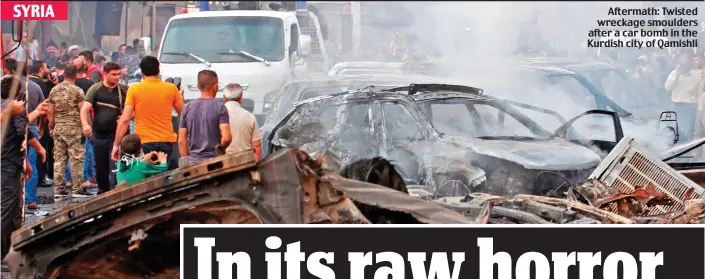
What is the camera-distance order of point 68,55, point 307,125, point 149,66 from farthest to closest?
1. point 68,55
2. point 307,125
3. point 149,66

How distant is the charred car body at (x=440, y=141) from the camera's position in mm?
8914

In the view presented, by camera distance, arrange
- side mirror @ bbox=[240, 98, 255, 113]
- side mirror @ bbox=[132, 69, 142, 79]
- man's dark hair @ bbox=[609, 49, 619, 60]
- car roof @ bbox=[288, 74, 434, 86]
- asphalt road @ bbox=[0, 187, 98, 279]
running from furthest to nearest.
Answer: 1. man's dark hair @ bbox=[609, 49, 619, 60]
2. side mirror @ bbox=[132, 69, 142, 79]
3. side mirror @ bbox=[240, 98, 255, 113]
4. car roof @ bbox=[288, 74, 434, 86]
5. asphalt road @ bbox=[0, 187, 98, 279]

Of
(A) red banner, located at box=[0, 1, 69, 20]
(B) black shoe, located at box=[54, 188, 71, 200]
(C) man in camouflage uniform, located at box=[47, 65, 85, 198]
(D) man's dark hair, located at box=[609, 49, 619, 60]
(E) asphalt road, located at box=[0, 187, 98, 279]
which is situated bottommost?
(E) asphalt road, located at box=[0, 187, 98, 279]

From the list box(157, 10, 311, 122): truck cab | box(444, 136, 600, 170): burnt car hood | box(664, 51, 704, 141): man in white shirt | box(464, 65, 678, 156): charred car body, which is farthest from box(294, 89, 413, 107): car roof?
box(157, 10, 311, 122): truck cab

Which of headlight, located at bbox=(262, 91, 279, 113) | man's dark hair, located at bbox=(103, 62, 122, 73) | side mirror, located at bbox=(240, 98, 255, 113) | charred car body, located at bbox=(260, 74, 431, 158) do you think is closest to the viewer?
man's dark hair, located at bbox=(103, 62, 122, 73)

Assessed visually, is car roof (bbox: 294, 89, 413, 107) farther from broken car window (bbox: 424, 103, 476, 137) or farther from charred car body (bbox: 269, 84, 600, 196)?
broken car window (bbox: 424, 103, 476, 137)

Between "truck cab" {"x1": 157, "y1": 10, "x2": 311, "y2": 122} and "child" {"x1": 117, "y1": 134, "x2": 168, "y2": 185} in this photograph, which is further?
"truck cab" {"x1": 157, "y1": 10, "x2": 311, "y2": 122}

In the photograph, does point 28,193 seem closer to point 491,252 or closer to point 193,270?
point 193,270

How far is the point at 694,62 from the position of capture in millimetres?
12742

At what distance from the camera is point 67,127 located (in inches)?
461

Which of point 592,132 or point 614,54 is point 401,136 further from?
point 614,54

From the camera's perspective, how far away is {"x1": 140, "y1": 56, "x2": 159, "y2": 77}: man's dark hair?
9586 mm

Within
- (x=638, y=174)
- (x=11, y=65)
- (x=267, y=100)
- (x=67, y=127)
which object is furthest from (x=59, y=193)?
(x=638, y=174)

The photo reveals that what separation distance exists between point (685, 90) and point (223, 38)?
5673 mm
